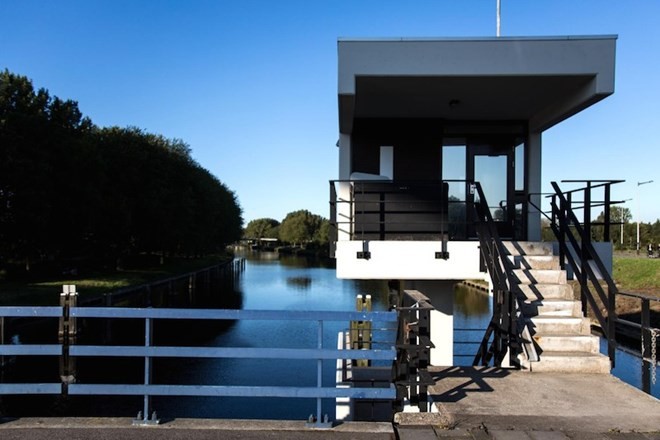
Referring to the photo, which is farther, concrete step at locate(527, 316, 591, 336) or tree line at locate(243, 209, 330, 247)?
tree line at locate(243, 209, 330, 247)

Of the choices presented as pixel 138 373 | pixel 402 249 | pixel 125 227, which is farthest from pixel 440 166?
pixel 125 227

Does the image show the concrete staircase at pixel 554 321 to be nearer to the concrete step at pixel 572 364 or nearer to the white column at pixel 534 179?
the concrete step at pixel 572 364

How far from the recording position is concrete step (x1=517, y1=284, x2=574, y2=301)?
697 centimetres

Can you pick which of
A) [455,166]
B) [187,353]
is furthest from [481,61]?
[187,353]

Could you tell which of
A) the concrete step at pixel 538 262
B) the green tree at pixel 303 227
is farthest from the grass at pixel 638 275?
the green tree at pixel 303 227

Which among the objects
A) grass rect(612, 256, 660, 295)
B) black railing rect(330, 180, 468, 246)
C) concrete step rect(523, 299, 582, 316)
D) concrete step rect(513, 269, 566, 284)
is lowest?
grass rect(612, 256, 660, 295)

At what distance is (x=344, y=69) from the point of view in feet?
26.0

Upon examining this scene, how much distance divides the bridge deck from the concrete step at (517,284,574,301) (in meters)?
1.48

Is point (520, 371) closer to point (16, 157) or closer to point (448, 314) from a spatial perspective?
point (448, 314)

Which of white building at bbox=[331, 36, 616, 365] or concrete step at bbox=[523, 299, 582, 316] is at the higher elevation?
white building at bbox=[331, 36, 616, 365]

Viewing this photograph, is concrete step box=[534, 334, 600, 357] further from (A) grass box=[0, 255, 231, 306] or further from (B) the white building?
(A) grass box=[0, 255, 231, 306]

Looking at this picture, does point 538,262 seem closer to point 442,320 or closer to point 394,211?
point 442,320

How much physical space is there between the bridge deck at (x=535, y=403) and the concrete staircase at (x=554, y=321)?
0.47 feet

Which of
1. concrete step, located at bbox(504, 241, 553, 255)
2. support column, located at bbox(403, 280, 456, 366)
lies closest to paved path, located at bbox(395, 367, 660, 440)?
concrete step, located at bbox(504, 241, 553, 255)
